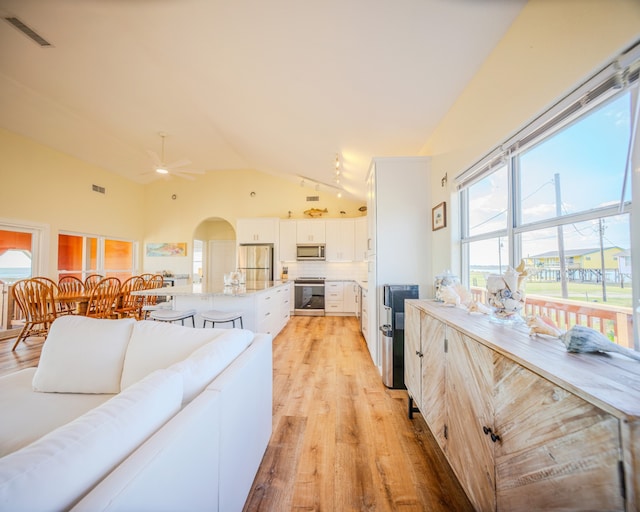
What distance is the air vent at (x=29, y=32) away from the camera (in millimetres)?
2430

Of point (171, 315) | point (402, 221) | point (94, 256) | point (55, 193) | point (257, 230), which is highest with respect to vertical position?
point (55, 193)

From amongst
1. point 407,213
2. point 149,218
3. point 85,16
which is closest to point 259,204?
point 149,218

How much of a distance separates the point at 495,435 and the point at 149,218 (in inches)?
322

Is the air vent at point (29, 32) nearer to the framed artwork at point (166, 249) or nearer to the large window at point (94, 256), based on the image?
the large window at point (94, 256)

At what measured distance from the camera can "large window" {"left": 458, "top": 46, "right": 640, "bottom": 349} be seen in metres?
0.93

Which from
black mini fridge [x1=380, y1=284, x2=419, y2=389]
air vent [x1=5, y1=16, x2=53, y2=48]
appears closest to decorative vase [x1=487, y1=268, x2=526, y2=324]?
black mini fridge [x1=380, y1=284, x2=419, y2=389]

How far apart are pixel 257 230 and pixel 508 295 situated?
5.49 metres

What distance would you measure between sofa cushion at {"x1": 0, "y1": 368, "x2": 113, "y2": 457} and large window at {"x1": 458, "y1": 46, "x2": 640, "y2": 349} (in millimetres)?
2387

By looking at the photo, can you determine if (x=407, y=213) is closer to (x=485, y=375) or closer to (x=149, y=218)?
(x=485, y=375)

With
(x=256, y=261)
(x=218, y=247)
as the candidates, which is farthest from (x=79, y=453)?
(x=218, y=247)

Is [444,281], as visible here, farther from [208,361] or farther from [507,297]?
[208,361]

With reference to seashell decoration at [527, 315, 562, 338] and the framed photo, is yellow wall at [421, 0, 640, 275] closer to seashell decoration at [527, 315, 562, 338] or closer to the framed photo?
the framed photo

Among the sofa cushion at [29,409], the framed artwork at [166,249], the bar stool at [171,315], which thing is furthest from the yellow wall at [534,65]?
the framed artwork at [166,249]

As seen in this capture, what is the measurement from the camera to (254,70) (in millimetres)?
2398
